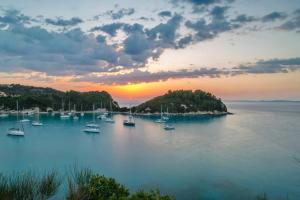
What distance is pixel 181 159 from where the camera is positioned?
A: 4544 centimetres

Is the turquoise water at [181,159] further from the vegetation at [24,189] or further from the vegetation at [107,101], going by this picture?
the vegetation at [107,101]

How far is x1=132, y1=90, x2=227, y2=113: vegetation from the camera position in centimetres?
14725

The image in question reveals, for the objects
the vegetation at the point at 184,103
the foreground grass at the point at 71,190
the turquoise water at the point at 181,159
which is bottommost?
the turquoise water at the point at 181,159

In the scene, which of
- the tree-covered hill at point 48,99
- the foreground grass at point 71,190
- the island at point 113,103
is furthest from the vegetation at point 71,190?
the tree-covered hill at point 48,99

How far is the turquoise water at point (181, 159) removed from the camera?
31.7 meters

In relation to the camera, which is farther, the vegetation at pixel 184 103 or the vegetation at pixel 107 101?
the vegetation at pixel 184 103

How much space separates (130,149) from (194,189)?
26.5 meters

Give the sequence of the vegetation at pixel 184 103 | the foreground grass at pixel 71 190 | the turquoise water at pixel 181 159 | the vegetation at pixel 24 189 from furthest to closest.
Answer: the vegetation at pixel 184 103 → the turquoise water at pixel 181 159 → the foreground grass at pixel 71 190 → the vegetation at pixel 24 189

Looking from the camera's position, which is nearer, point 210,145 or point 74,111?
point 210,145

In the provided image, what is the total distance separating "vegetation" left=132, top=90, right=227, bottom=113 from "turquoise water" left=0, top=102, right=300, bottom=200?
234 feet

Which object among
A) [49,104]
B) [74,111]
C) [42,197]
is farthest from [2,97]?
[42,197]

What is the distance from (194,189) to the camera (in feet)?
99.1

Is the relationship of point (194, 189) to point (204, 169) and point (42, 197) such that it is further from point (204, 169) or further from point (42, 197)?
point (42, 197)

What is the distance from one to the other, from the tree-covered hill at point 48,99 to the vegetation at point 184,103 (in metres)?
23.6
